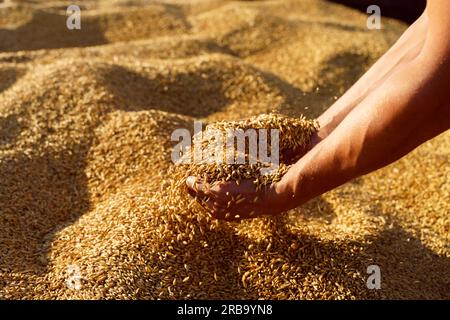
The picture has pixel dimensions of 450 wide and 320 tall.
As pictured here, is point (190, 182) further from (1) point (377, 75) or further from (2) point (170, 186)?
(1) point (377, 75)

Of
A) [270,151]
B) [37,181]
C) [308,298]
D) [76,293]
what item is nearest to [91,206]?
[37,181]

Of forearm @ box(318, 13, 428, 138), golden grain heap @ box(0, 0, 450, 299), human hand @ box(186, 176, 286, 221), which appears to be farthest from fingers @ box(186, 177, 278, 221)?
forearm @ box(318, 13, 428, 138)

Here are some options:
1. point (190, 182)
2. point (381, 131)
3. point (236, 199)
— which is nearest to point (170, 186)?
point (190, 182)

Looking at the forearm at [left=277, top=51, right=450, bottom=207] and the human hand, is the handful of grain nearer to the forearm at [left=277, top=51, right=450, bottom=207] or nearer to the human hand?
the human hand

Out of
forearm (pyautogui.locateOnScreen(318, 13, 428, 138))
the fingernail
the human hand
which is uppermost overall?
forearm (pyautogui.locateOnScreen(318, 13, 428, 138))

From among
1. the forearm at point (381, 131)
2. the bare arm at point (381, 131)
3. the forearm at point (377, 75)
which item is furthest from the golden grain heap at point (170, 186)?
the forearm at point (377, 75)

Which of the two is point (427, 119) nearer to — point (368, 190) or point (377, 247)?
point (377, 247)

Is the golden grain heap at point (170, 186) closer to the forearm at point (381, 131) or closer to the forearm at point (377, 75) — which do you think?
the forearm at point (381, 131)
